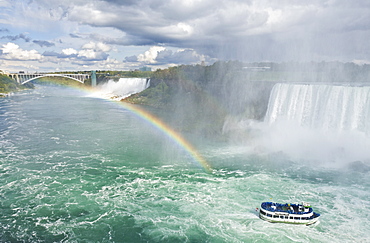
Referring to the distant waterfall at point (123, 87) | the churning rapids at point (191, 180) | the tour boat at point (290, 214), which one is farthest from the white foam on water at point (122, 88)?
the tour boat at point (290, 214)

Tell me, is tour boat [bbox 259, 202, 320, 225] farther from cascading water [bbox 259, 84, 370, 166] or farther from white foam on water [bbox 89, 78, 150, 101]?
white foam on water [bbox 89, 78, 150, 101]

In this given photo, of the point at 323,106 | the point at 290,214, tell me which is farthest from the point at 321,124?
the point at 290,214

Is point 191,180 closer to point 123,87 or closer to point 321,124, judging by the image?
point 321,124

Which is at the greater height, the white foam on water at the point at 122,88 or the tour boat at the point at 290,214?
the white foam on water at the point at 122,88

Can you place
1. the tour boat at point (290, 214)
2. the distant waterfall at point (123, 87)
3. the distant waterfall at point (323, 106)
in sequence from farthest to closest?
1. the distant waterfall at point (123, 87)
2. the distant waterfall at point (323, 106)
3. the tour boat at point (290, 214)

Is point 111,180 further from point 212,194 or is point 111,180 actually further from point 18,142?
point 18,142

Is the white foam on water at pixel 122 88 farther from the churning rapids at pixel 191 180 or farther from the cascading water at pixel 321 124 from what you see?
the cascading water at pixel 321 124

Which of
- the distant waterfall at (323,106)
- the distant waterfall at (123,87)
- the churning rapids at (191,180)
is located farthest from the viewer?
the distant waterfall at (123,87)

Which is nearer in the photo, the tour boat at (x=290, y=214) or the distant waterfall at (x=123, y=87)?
the tour boat at (x=290, y=214)
